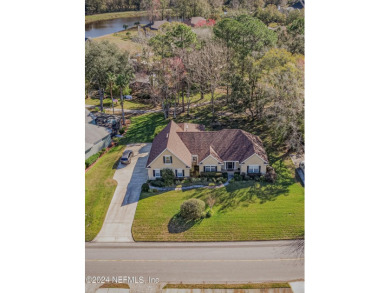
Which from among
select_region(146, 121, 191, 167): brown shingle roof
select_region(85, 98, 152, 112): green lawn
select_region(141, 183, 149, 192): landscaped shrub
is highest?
select_region(85, 98, 152, 112): green lawn

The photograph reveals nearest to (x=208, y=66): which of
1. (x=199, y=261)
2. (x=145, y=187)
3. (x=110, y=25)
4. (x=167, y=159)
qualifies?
(x=167, y=159)

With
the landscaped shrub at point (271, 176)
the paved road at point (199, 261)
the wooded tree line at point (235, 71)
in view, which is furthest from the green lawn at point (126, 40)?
the paved road at point (199, 261)

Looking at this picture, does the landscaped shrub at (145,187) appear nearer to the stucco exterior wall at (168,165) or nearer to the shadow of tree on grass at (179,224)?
the stucco exterior wall at (168,165)

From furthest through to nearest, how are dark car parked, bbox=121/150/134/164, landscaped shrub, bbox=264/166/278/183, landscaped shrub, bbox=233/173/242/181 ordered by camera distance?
dark car parked, bbox=121/150/134/164 → landscaped shrub, bbox=233/173/242/181 → landscaped shrub, bbox=264/166/278/183

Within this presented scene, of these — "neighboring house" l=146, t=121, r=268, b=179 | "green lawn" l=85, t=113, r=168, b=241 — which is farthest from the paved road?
"neighboring house" l=146, t=121, r=268, b=179

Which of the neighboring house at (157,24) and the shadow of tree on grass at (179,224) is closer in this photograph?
the shadow of tree on grass at (179,224)

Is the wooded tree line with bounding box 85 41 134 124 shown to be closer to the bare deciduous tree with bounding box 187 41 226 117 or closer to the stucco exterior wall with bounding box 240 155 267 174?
the bare deciduous tree with bounding box 187 41 226 117

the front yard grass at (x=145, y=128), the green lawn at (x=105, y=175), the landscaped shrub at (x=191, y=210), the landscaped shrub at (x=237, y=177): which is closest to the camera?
the landscaped shrub at (x=191, y=210)
